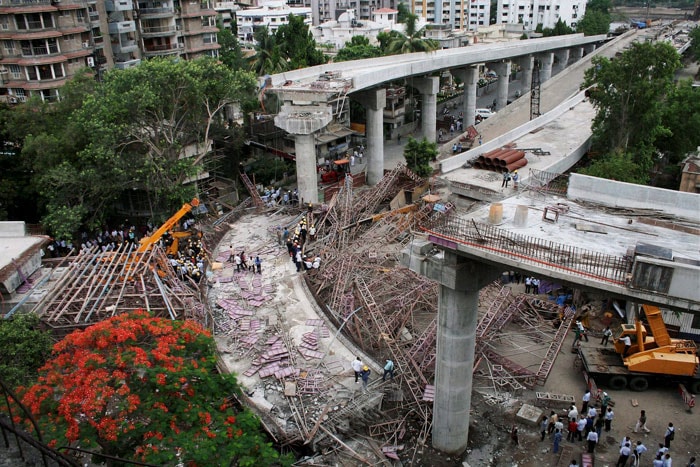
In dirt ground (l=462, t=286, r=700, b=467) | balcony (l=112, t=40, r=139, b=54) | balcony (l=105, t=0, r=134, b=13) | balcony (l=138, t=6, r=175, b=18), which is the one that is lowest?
dirt ground (l=462, t=286, r=700, b=467)

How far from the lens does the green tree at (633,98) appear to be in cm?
4400

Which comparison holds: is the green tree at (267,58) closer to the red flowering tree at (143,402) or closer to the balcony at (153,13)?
the balcony at (153,13)

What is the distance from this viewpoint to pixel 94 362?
19.0 metres

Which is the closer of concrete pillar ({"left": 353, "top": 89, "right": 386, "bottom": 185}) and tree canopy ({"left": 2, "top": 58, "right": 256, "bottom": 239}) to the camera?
tree canopy ({"left": 2, "top": 58, "right": 256, "bottom": 239})

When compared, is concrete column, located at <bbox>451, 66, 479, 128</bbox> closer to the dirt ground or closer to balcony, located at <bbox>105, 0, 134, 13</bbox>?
balcony, located at <bbox>105, 0, 134, 13</bbox>

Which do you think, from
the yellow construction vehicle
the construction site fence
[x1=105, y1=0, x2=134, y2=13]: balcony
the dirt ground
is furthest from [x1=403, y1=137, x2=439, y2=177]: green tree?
[x1=105, y1=0, x2=134, y2=13]: balcony

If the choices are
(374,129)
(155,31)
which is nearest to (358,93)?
(374,129)

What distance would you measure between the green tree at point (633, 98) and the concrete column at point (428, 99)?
67.8ft

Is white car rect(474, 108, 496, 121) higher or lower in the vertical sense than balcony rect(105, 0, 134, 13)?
lower

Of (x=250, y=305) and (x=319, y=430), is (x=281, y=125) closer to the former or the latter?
(x=250, y=305)

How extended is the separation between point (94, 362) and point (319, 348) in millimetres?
12476

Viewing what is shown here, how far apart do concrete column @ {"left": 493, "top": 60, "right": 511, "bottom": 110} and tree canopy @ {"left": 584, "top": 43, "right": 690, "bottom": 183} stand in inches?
1565

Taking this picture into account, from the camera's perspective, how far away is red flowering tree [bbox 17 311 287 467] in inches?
682

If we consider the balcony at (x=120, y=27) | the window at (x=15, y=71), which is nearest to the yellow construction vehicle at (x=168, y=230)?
the window at (x=15, y=71)
